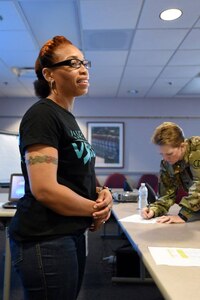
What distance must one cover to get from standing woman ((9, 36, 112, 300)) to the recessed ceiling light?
2.10 meters

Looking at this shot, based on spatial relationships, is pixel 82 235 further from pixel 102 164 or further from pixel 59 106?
pixel 102 164

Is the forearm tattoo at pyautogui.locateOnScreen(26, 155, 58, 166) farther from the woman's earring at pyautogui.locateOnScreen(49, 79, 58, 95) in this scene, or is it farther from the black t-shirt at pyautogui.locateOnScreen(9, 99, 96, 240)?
the woman's earring at pyautogui.locateOnScreen(49, 79, 58, 95)

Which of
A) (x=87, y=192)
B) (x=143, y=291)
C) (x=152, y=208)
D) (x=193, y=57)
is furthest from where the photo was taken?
(x=193, y=57)

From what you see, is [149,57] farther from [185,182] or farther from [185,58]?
[185,182]

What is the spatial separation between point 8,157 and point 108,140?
346 cm

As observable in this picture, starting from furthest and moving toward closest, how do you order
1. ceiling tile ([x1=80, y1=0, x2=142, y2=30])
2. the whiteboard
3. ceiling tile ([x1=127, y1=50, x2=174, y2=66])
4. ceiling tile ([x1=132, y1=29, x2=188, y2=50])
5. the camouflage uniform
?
ceiling tile ([x1=127, y1=50, x2=174, y2=66]) < ceiling tile ([x1=132, y1=29, x2=188, y2=50]) < the whiteboard < ceiling tile ([x1=80, y1=0, x2=142, y2=30]) < the camouflage uniform

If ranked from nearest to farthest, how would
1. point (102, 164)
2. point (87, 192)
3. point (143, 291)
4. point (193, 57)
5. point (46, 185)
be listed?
point (46, 185)
point (87, 192)
point (143, 291)
point (193, 57)
point (102, 164)

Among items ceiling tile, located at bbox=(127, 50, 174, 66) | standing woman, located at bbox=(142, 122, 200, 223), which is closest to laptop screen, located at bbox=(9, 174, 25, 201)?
standing woman, located at bbox=(142, 122, 200, 223)

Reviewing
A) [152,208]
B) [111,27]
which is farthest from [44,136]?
[111,27]

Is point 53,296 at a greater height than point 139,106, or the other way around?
point 139,106

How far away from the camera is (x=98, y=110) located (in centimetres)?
632

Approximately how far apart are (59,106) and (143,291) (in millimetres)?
2197

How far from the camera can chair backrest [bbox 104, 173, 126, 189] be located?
5.86m

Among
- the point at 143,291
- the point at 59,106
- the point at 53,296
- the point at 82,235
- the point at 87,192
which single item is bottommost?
the point at 143,291
